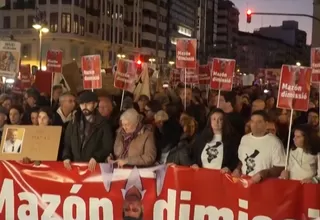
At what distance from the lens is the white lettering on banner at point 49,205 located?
729 cm

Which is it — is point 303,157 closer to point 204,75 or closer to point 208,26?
point 204,75

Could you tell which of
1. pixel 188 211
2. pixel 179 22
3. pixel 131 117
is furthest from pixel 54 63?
pixel 179 22

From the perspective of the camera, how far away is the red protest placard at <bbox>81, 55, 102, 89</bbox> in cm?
1157

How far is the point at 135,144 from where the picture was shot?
718 cm

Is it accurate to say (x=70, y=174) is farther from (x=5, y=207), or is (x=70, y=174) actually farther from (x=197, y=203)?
(x=197, y=203)

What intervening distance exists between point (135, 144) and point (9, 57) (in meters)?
6.42

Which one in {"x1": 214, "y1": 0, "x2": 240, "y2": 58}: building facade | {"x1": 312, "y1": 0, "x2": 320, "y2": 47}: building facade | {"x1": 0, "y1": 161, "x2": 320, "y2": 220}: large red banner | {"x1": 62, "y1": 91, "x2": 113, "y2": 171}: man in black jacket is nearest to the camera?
{"x1": 0, "y1": 161, "x2": 320, "y2": 220}: large red banner

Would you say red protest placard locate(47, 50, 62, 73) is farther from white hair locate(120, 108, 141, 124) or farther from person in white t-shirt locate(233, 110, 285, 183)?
person in white t-shirt locate(233, 110, 285, 183)

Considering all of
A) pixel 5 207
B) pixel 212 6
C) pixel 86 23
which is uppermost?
pixel 212 6

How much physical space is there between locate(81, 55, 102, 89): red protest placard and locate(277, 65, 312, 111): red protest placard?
5045 millimetres

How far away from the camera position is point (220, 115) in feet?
→ 23.6

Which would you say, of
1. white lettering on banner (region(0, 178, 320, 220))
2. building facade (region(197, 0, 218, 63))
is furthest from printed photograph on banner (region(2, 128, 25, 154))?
building facade (region(197, 0, 218, 63))

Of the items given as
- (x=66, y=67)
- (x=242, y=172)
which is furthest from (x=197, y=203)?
(x=66, y=67)

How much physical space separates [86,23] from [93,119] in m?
67.6
